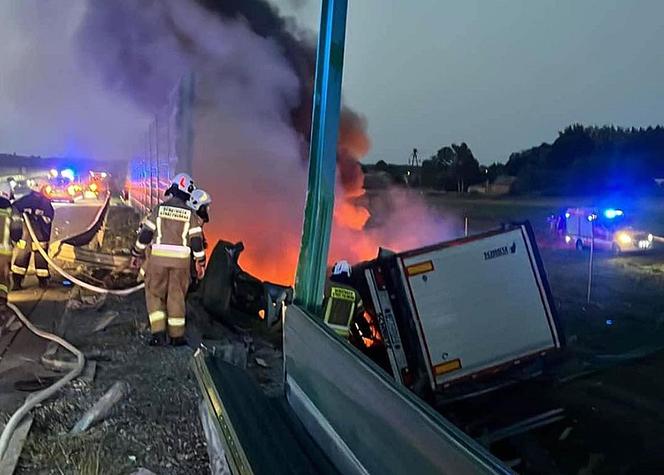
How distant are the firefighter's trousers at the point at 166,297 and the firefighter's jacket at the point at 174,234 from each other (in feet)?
0.28

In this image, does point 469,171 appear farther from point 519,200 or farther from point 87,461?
point 87,461

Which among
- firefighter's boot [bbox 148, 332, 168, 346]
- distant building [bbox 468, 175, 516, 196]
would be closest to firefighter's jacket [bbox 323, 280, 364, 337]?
distant building [bbox 468, 175, 516, 196]

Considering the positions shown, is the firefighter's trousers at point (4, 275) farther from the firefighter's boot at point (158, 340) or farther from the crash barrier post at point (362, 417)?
the crash barrier post at point (362, 417)

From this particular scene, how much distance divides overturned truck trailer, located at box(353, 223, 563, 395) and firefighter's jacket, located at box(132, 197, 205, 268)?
78.9 inches

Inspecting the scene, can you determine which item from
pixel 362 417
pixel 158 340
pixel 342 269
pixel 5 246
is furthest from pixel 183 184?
pixel 362 417

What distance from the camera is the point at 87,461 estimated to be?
13.1 feet

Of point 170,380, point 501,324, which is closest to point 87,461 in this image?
point 170,380

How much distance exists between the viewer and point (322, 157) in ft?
12.5

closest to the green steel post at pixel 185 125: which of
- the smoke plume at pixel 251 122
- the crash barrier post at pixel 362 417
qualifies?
the smoke plume at pixel 251 122

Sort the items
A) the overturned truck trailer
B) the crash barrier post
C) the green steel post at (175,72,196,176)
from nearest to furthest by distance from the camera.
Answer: the crash barrier post
the overturned truck trailer
the green steel post at (175,72,196,176)

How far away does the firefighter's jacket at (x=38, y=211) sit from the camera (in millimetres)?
10461

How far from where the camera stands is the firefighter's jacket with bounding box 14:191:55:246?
10.5 meters

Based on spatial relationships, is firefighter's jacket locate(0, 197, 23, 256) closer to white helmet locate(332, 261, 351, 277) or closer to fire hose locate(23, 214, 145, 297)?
fire hose locate(23, 214, 145, 297)

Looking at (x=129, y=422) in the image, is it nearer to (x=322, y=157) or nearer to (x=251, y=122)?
(x=322, y=157)
